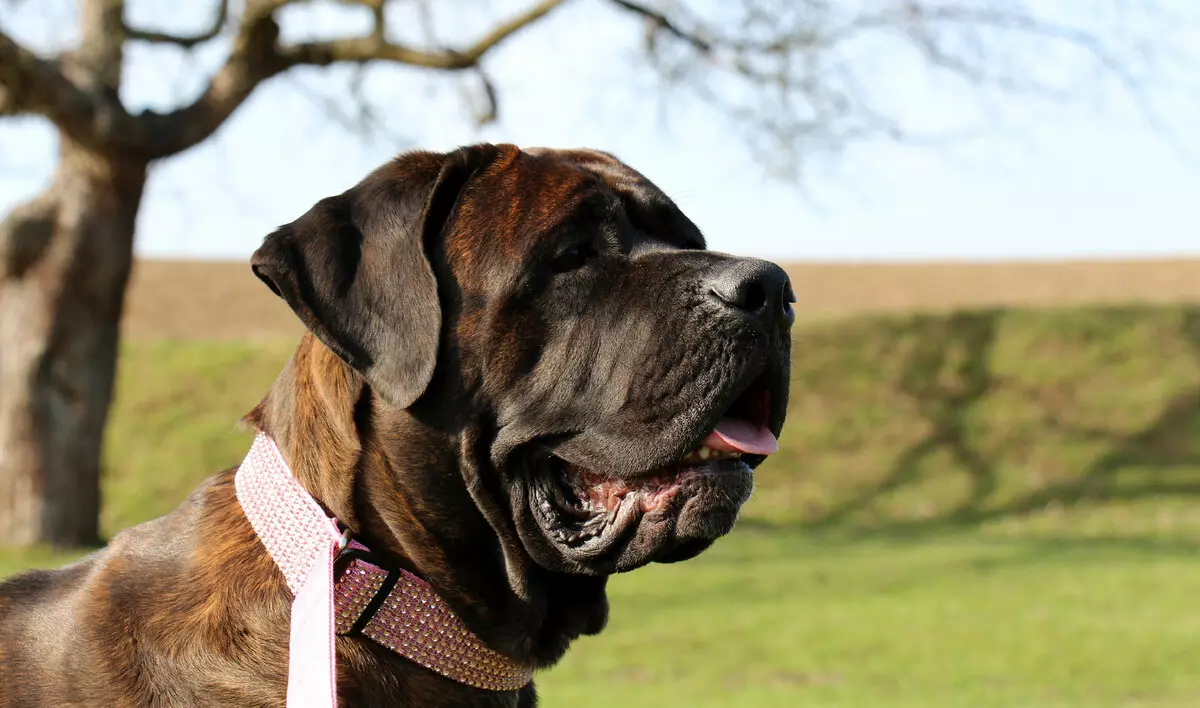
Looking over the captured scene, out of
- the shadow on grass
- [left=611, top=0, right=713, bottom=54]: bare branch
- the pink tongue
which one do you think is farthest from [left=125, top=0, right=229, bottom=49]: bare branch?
the pink tongue

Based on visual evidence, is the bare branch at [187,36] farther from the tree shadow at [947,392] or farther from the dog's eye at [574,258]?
the dog's eye at [574,258]

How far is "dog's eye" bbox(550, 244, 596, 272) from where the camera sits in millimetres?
2992

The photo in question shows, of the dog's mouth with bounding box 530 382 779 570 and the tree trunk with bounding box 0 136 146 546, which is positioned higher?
the dog's mouth with bounding box 530 382 779 570

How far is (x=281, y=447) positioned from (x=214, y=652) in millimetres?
479

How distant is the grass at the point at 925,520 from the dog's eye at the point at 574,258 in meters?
5.01

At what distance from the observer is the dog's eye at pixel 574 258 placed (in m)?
2.99

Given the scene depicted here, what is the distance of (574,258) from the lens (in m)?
3.03

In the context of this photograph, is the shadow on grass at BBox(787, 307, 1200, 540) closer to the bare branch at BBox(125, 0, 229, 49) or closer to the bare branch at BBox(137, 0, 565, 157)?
the bare branch at BBox(137, 0, 565, 157)

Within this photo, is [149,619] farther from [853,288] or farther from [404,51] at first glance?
[853,288]

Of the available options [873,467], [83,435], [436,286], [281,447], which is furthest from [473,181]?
[873,467]

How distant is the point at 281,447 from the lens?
2.89m

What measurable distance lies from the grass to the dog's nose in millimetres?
5066

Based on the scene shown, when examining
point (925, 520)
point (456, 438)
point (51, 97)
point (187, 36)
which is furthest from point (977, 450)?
Result: point (456, 438)

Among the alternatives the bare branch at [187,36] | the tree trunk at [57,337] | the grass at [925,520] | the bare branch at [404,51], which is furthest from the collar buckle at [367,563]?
the bare branch at [187,36]
